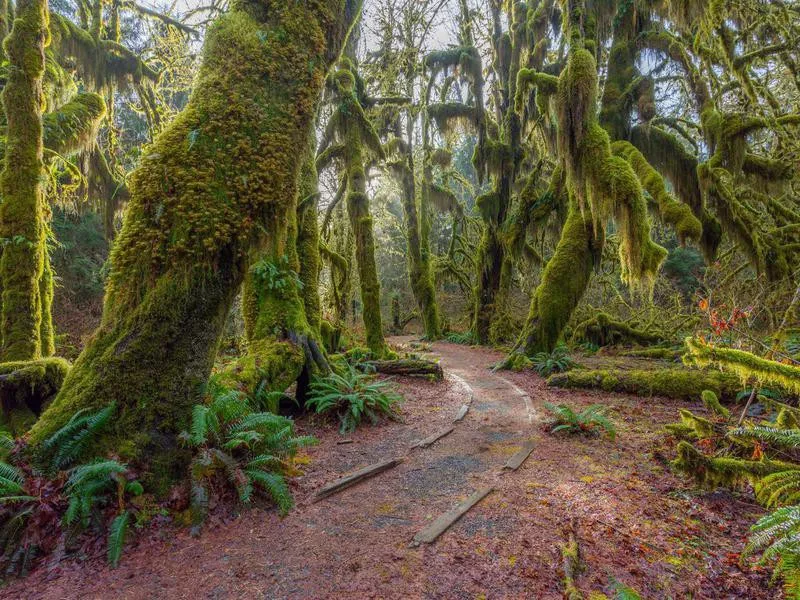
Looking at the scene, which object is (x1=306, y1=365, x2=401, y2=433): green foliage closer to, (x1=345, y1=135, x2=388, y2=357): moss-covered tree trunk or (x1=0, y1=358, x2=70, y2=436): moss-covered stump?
(x1=0, y1=358, x2=70, y2=436): moss-covered stump

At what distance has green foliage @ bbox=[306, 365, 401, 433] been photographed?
635 centimetres

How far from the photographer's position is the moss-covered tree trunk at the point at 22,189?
6285 mm

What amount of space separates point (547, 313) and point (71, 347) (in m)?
13.6

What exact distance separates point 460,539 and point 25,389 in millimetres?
5460

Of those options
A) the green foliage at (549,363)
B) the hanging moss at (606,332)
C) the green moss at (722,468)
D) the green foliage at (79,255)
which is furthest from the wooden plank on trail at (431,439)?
the green foliage at (79,255)

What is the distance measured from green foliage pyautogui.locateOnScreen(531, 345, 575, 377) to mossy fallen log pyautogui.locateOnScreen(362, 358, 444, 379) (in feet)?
8.55

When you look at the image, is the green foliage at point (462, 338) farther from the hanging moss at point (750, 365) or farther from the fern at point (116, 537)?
the fern at point (116, 537)

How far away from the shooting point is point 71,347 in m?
12.3

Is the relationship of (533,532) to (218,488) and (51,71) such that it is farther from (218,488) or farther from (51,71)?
(51,71)

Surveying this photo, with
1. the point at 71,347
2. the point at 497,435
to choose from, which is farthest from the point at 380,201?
the point at 497,435

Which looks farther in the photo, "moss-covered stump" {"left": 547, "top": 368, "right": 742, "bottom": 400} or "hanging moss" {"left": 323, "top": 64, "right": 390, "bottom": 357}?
"hanging moss" {"left": 323, "top": 64, "right": 390, "bottom": 357}

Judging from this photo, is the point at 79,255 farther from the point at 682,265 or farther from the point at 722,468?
the point at 682,265

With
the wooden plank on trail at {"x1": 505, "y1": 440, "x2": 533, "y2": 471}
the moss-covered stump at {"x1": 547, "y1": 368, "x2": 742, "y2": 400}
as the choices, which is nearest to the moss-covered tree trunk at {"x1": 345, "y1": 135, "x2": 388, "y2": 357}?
the moss-covered stump at {"x1": 547, "y1": 368, "x2": 742, "y2": 400}

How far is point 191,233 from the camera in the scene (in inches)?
145
